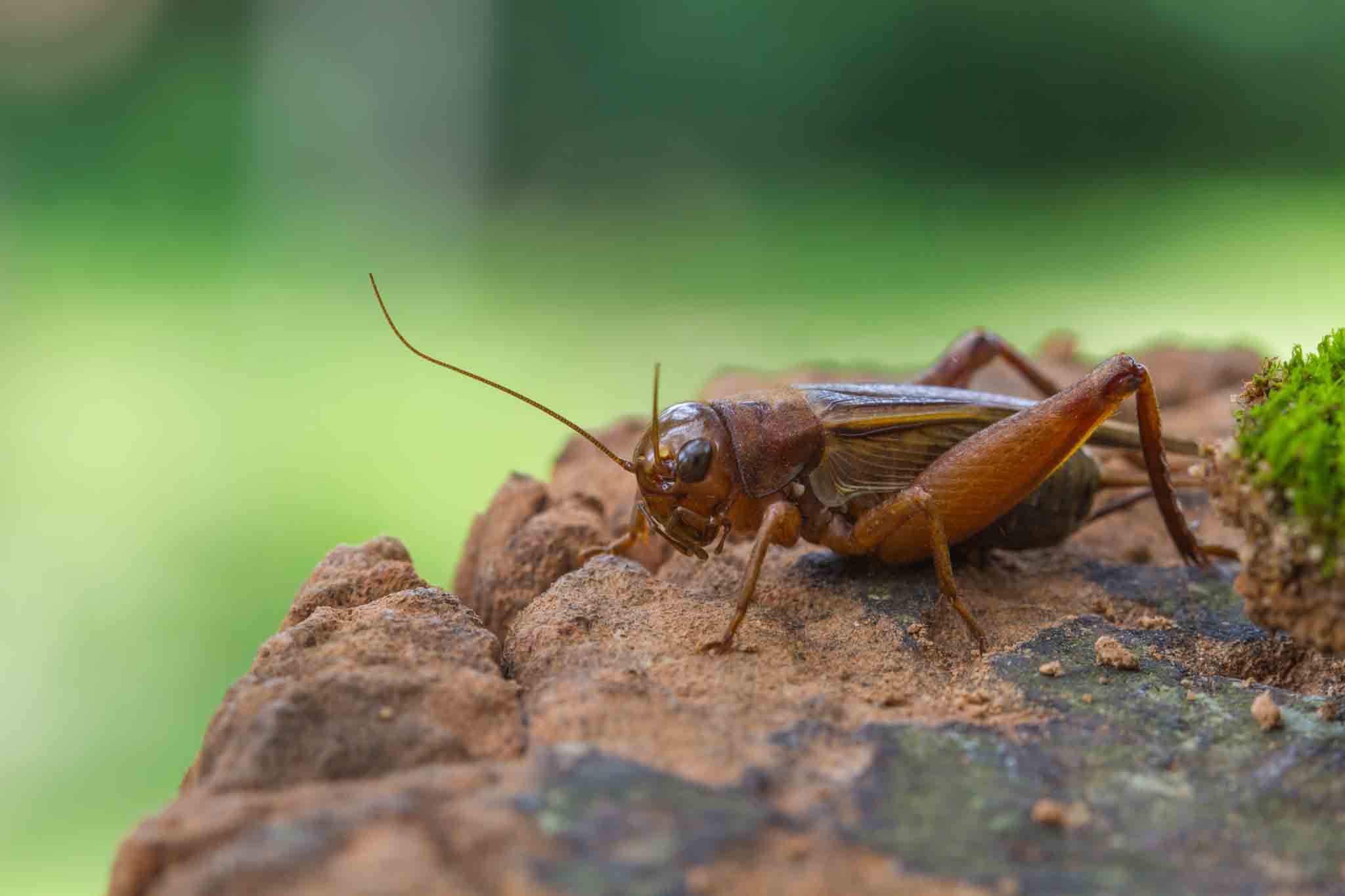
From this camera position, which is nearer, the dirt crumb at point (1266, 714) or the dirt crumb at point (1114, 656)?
the dirt crumb at point (1266, 714)

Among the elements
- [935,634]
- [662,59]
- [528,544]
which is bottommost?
[935,634]

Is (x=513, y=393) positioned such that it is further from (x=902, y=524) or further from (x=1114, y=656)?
(x=1114, y=656)

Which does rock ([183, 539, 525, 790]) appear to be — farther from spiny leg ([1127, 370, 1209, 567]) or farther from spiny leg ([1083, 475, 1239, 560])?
spiny leg ([1083, 475, 1239, 560])

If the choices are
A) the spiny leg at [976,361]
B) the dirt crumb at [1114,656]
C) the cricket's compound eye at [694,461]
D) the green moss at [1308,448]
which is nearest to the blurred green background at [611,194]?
the spiny leg at [976,361]

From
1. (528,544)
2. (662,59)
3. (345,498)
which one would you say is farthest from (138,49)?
(528,544)

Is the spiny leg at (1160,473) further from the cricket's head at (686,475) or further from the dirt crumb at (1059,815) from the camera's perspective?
the dirt crumb at (1059,815)

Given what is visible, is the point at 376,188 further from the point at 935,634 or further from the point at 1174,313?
the point at 935,634
